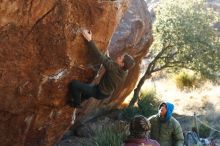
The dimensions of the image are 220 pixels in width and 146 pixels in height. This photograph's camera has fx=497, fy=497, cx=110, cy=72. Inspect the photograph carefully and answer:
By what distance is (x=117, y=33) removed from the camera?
14516mm

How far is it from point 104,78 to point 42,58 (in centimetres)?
116

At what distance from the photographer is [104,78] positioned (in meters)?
8.88

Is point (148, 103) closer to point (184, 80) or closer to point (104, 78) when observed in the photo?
point (184, 80)

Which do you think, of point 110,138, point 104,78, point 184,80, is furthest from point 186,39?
point 104,78

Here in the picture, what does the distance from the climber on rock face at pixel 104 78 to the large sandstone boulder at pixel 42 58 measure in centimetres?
15

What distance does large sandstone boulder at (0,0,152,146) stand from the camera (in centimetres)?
812

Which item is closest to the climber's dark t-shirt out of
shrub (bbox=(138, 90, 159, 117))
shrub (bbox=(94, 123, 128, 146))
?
shrub (bbox=(94, 123, 128, 146))

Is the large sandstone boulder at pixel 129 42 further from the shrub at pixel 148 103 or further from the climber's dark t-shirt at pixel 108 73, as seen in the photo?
the climber's dark t-shirt at pixel 108 73

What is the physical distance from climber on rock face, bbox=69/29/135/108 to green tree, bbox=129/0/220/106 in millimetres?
9949

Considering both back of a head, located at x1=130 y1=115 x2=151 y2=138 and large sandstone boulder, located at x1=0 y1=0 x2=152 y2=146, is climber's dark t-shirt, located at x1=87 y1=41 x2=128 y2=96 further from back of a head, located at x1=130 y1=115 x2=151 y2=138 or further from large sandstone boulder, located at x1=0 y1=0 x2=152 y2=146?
back of a head, located at x1=130 y1=115 x2=151 y2=138

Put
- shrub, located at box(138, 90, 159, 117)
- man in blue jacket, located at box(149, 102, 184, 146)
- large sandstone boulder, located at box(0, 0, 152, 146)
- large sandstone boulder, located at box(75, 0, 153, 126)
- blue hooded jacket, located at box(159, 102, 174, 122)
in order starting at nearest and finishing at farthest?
large sandstone boulder, located at box(0, 0, 152, 146) → blue hooded jacket, located at box(159, 102, 174, 122) → man in blue jacket, located at box(149, 102, 184, 146) → large sandstone boulder, located at box(75, 0, 153, 126) → shrub, located at box(138, 90, 159, 117)

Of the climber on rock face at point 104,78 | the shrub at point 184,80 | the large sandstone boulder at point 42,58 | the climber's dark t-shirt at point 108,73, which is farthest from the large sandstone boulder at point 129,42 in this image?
the shrub at point 184,80

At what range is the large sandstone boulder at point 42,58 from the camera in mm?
8117

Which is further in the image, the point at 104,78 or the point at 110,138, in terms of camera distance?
the point at 110,138
